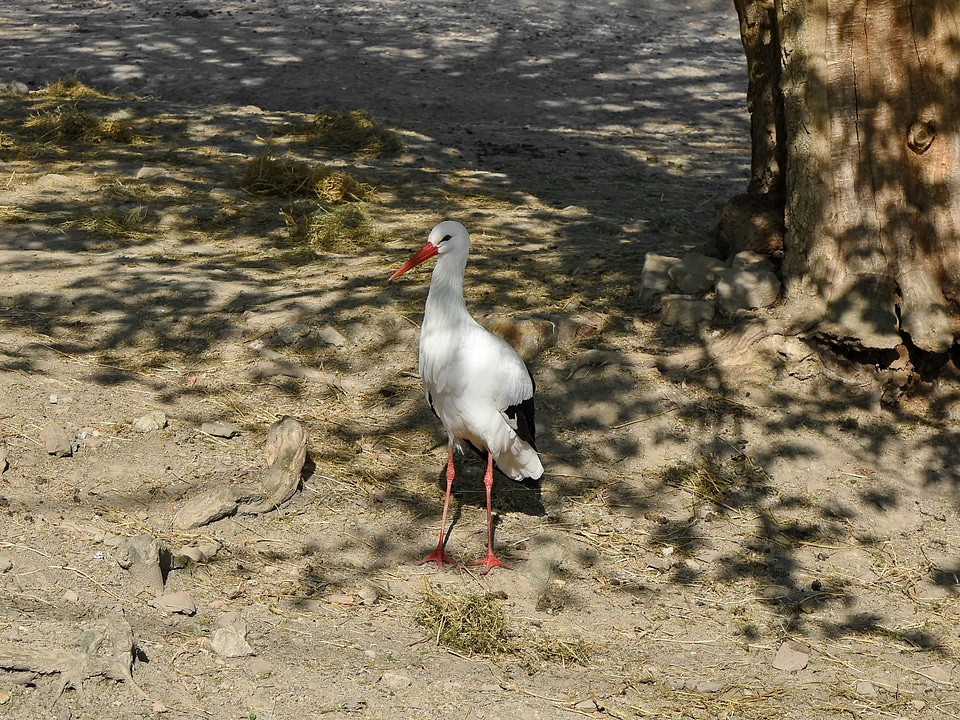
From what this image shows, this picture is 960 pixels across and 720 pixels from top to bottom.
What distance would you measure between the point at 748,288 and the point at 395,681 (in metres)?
3.48

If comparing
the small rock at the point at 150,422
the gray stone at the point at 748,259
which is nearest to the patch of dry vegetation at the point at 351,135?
the gray stone at the point at 748,259

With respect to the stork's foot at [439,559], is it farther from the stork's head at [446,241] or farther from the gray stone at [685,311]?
the gray stone at [685,311]

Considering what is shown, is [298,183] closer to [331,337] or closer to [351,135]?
[351,135]

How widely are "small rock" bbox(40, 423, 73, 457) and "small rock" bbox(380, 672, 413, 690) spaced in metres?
2.13

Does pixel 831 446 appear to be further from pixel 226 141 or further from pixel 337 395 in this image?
pixel 226 141

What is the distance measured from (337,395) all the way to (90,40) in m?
11.0

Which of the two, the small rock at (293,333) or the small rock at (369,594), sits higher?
the small rock at (293,333)

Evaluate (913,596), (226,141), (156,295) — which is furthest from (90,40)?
(913,596)

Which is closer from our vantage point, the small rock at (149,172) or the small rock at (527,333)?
the small rock at (527,333)

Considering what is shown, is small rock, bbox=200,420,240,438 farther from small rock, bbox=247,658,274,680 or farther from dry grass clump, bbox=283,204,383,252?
dry grass clump, bbox=283,204,383,252

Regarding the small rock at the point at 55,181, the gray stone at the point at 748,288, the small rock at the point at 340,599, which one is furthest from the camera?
the small rock at the point at 55,181

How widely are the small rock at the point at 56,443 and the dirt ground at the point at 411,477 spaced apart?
0.03 m

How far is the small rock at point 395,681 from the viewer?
395 centimetres

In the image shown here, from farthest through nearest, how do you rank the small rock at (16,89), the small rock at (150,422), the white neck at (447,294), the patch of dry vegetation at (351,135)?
the small rock at (16,89), the patch of dry vegetation at (351,135), the small rock at (150,422), the white neck at (447,294)
